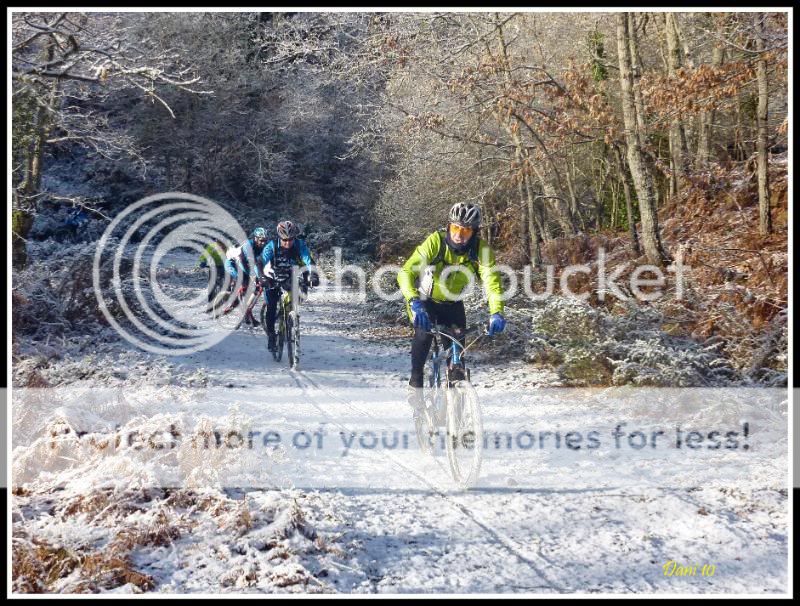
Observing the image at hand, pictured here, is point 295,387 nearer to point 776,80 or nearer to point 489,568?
point 489,568

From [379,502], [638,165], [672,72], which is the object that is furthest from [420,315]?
[672,72]

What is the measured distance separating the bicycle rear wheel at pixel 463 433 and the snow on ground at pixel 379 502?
19 cm

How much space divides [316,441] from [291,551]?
2420 millimetres

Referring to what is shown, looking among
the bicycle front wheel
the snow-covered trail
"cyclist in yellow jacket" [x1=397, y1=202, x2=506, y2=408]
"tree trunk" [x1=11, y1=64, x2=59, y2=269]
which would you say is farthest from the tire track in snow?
"tree trunk" [x1=11, y1=64, x2=59, y2=269]

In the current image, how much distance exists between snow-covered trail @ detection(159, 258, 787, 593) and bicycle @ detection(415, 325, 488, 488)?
246 millimetres

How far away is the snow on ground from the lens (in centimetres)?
454

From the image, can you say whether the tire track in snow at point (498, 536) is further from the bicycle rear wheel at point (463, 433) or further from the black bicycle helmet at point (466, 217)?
the black bicycle helmet at point (466, 217)

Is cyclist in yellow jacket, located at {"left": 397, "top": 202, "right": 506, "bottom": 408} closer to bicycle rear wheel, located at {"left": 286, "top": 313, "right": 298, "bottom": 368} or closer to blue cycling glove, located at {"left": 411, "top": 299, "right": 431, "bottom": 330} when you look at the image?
blue cycling glove, located at {"left": 411, "top": 299, "right": 431, "bottom": 330}

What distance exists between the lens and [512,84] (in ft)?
44.9

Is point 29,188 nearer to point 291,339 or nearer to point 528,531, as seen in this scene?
point 291,339

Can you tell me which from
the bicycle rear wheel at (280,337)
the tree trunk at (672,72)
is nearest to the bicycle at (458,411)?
the bicycle rear wheel at (280,337)

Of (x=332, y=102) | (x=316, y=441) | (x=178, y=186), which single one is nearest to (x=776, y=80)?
(x=316, y=441)

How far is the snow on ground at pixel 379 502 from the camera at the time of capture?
4539mm

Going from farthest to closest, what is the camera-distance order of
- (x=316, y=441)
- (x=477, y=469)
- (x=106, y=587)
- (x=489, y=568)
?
1. (x=316, y=441)
2. (x=477, y=469)
3. (x=489, y=568)
4. (x=106, y=587)
